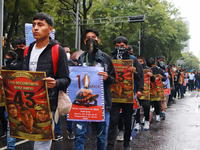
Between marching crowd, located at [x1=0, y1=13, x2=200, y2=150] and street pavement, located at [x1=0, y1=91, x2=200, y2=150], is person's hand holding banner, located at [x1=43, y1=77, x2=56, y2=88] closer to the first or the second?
marching crowd, located at [x1=0, y1=13, x2=200, y2=150]

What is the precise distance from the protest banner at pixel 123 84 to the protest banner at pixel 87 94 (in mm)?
1021

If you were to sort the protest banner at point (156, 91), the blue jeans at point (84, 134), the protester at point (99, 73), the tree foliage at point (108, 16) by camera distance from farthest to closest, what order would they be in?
the tree foliage at point (108, 16) < the protest banner at point (156, 91) < the protester at point (99, 73) < the blue jeans at point (84, 134)

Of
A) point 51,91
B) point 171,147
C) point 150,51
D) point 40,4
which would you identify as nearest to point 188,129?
point 171,147

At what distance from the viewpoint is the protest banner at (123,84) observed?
4867 millimetres

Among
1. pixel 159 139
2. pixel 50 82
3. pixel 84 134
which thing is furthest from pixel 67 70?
pixel 159 139

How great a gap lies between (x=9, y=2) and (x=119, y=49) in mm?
13932

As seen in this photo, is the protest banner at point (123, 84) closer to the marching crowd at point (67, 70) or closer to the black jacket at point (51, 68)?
the marching crowd at point (67, 70)

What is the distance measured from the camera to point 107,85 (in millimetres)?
4074

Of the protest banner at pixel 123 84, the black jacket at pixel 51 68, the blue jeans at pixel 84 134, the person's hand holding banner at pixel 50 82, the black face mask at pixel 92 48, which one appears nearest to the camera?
the person's hand holding banner at pixel 50 82

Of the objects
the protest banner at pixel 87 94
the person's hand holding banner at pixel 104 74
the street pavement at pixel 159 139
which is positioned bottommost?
the street pavement at pixel 159 139

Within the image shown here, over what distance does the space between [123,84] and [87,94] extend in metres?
1.16

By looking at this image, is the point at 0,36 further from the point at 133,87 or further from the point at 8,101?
the point at 8,101

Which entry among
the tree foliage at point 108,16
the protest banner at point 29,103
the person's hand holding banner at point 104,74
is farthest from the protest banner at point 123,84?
the tree foliage at point 108,16

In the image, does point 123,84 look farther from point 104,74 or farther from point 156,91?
point 156,91
